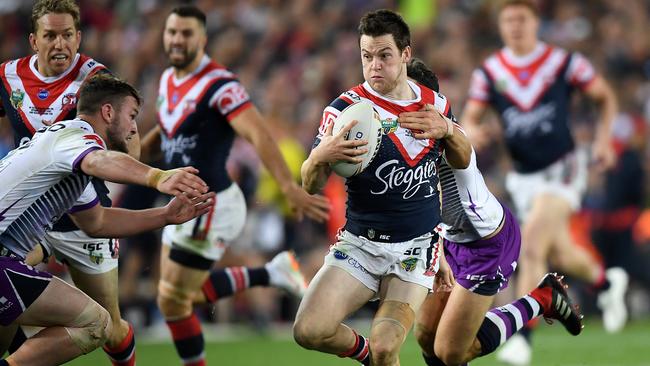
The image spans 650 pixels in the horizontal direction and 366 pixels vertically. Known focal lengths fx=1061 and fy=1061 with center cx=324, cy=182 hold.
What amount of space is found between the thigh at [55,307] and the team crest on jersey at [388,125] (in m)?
2.10

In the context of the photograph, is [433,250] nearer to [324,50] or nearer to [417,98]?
[417,98]

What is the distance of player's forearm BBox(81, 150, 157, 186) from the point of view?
18.7 ft

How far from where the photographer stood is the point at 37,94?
7262mm

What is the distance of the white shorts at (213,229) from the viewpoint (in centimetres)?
869

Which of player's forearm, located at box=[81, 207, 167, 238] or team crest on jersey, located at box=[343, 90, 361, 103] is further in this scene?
team crest on jersey, located at box=[343, 90, 361, 103]

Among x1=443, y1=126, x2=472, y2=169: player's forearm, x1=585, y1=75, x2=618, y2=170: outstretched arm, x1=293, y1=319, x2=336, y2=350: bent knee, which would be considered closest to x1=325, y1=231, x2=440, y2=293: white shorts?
x1=293, y1=319, x2=336, y2=350: bent knee

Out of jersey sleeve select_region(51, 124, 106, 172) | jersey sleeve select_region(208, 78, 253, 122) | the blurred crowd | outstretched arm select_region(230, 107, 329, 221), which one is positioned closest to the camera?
jersey sleeve select_region(51, 124, 106, 172)

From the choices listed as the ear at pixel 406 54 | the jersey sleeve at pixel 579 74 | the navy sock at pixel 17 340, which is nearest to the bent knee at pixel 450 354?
the ear at pixel 406 54

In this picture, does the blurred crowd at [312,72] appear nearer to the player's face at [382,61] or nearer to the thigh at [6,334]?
the thigh at [6,334]

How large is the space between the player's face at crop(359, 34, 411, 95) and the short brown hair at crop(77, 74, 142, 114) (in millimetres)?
1472

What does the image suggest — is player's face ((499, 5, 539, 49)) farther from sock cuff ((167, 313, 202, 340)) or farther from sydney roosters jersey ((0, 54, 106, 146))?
sydney roosters jersey ((0, 54, 106, 146))

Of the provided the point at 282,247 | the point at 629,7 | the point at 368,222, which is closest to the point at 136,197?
the point at 282,247

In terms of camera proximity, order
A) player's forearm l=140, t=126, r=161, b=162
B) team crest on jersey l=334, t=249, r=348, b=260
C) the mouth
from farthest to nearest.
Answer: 1. player's forearm l=140, t=126, r=161, b=162
2. the mouth
3. team crest on jersey l=334, t=249, r=348, b=260

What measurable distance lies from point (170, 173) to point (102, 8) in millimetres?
11891
